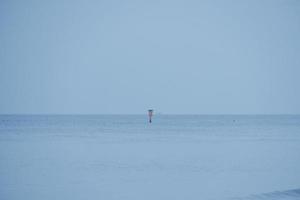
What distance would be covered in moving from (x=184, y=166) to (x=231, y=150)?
9852 millimetres

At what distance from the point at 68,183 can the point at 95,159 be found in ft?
29.0

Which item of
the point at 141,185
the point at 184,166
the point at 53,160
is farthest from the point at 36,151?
the point at 141,185

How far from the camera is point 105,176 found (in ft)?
73.7

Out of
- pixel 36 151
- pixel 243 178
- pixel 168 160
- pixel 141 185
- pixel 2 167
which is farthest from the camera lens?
pixel 36 151

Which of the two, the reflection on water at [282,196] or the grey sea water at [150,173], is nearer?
the reflection on water at [282,196]

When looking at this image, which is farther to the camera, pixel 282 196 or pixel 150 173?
pixel 150 173

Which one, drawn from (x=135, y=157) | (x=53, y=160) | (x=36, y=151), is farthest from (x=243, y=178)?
(x=36, y=151)

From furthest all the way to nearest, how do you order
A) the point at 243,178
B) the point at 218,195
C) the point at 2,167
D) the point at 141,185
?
1. the point at 2,167
2. the point at 243,178
3. the point at 141,185
4. the point at 218,195

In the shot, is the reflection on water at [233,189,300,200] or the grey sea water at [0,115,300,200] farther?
the grey sea water at [0,115,300,200]

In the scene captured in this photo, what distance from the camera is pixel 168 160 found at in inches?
1134

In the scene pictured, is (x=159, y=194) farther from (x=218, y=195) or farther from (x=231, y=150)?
(x=231, y=150)

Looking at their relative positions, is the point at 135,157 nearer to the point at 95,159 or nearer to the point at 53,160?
the point at 95,159

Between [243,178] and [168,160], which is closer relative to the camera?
[243,178]

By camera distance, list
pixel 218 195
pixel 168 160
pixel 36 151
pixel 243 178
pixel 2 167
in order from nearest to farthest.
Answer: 1. pixel 218 195
2. pixel 243 178
3. pixel 2 167
4. pixel 168 160
5. pixel 36 151
